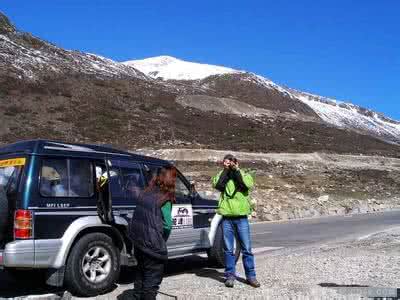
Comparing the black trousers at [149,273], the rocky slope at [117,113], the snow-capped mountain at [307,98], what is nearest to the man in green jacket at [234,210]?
the black trousers at [149,273]

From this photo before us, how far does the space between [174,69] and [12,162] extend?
14294 cm

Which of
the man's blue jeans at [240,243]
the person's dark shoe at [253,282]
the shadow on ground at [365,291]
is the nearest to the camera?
the shadow on ground at [365,291]

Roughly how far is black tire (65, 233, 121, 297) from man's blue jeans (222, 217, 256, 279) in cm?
145

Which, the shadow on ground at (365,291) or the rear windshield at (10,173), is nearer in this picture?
the shadow on ground at (365,291)

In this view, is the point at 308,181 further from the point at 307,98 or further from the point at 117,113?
the point at 307,98

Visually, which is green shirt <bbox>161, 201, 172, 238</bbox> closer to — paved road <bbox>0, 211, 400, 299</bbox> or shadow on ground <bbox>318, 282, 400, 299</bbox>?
paved road <bbox>0, 211, 400, 299</bbox>

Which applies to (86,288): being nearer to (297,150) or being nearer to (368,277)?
(368,277)

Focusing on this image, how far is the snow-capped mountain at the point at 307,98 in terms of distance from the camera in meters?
134

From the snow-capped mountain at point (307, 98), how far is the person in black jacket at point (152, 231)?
395 ft

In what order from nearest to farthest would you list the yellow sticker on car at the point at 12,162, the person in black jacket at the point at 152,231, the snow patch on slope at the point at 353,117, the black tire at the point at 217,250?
1. the person in black jacket at the point at 152,231
2. the yellow sticker on car at the point at 12,162
3. the black tire at the point at 217,250
4. the snow patch on slope at the point at 353,117

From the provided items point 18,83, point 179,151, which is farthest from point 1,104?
point 179,151

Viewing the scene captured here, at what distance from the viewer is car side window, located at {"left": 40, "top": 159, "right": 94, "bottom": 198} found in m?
7.05

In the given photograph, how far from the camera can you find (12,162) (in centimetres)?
714

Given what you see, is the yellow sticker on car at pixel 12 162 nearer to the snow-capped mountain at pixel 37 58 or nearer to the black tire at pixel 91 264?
the black tire at pixel 91 264
